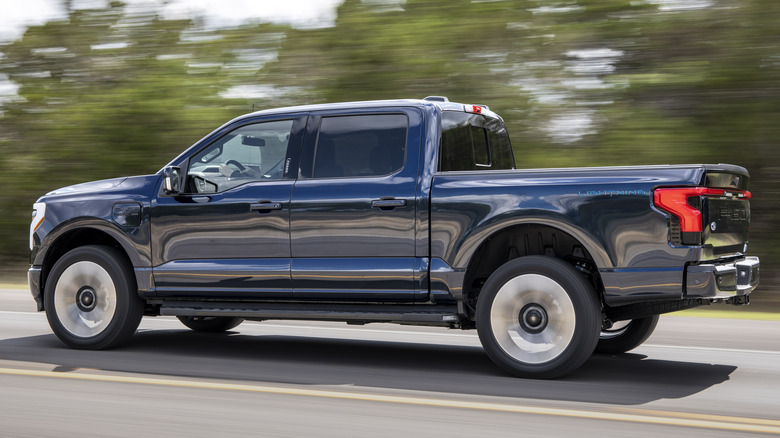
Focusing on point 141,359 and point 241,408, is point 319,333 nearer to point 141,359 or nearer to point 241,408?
point 141,359

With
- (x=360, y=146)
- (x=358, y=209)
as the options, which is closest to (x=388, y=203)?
(x=358, y=209)

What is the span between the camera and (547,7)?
15789 millimetres

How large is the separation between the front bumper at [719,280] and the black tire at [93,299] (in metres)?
4.33

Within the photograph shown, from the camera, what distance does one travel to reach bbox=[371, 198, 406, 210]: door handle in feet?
22.2

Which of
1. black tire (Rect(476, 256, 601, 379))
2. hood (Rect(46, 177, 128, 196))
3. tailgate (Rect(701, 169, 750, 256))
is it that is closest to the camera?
tailgate (Rect(701, 169, 750, 256))

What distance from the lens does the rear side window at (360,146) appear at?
7020 millimetres

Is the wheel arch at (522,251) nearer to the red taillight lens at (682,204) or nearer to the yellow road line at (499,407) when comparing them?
the red taillight lens at (682,204)

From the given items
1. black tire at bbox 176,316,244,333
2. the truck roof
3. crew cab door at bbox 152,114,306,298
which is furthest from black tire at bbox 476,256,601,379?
black tire at bbox 176,316,244,333

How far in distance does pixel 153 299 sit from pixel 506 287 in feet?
9.85

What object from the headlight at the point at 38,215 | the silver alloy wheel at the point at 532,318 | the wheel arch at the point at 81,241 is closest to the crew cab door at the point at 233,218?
the wheel arch at the point at 81,241

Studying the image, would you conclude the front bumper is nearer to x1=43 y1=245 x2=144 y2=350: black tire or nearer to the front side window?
the front side window

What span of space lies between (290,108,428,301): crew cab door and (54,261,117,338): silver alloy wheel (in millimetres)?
1722

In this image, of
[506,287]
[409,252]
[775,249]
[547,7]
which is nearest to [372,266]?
[409,252]

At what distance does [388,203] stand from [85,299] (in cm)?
278
